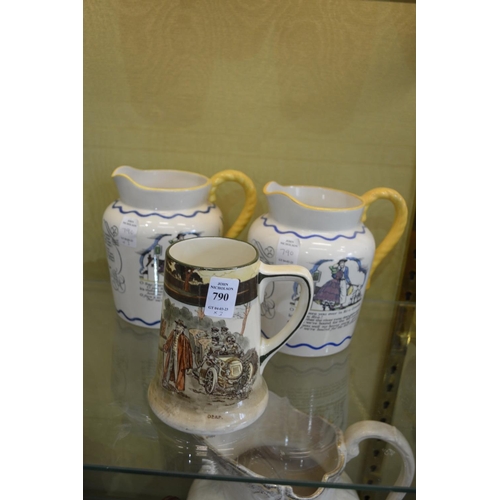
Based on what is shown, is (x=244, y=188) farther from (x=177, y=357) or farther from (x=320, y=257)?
(x=177, y=357)

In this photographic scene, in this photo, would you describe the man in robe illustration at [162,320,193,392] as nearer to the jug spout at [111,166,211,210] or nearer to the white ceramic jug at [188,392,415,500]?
the white ceramic jug at [188,392,415,500]

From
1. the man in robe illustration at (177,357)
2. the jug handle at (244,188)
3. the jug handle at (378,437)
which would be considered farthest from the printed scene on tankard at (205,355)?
the jug handle at (244,188)

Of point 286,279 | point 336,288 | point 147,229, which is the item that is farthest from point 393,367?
point 147,229

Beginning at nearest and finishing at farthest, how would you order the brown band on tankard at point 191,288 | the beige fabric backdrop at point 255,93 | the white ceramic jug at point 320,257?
1. the brown band on tankard at point 191,288
2. the white ceramic jug at point 320,257
3. the beige fabric backdrop at point 255,93

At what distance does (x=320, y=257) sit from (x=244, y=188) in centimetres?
18

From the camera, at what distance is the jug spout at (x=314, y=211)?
69 cm

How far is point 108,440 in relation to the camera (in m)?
0.60

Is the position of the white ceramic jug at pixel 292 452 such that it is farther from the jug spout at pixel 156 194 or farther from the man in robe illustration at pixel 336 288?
the jug spout at pixel 156 194

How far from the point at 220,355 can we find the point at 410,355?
0.35 metres

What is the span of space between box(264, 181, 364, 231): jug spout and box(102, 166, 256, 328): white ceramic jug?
8 centimetres

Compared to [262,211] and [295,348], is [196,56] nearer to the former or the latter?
[262,211]

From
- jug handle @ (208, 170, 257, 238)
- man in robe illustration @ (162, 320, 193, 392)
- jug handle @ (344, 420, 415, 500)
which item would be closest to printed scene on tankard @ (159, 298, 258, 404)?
man in robe illustration @ (162, 320, 193, 392)

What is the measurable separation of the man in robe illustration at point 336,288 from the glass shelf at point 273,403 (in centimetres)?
10

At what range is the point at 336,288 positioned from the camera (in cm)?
70
